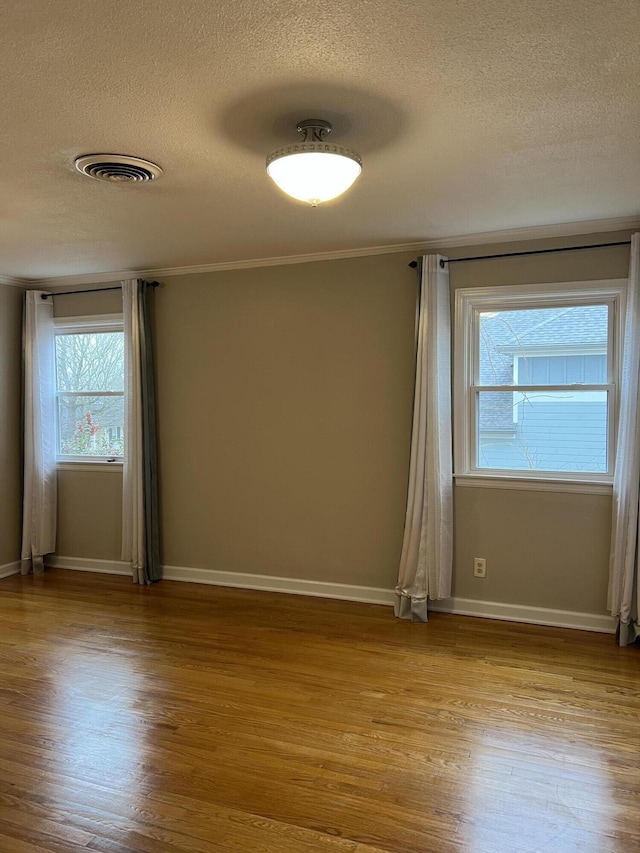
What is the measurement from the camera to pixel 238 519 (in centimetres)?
482

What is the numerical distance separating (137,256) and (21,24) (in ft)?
9.31

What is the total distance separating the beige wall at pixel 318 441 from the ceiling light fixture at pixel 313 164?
1.89 metres

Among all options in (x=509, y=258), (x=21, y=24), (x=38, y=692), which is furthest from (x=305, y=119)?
(x=38, y=692)

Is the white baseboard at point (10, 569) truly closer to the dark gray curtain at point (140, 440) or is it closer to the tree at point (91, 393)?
the tree at point (91, 393)

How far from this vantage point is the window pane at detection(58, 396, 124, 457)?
17.4 feet

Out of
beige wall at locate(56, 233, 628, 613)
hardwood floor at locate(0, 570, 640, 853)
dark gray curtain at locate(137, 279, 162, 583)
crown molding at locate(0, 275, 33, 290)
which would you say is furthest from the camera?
crown molding at locate(0, 275, 33, 290)

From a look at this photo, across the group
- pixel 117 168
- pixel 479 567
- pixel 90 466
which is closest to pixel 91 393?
pixel 90 466

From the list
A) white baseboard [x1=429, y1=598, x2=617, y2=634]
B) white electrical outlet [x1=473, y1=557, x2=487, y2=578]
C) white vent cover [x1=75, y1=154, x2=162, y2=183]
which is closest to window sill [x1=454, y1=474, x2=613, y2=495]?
white electrical outlet [x1=473, y1=557, x2=487, y2=578]

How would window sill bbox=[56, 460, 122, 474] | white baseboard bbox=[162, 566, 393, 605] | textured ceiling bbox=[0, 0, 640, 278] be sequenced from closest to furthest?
textured ceiling bbox=[0, 0, 640, 278]
white baseboard bbox=[162, 566, 393, 605]
window sill bbox=[56, 460, 122, 474]

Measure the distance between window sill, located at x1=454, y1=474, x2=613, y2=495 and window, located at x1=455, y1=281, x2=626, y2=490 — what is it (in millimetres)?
22

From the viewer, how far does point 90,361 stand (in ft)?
17.6

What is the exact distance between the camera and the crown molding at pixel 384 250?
3.71m

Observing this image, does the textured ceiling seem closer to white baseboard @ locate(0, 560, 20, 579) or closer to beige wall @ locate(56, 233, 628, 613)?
beige wall @ locate(56, 233, 628, 613)

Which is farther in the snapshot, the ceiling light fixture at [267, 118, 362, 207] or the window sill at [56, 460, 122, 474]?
the window sill at [56, 460, 122, 474]
